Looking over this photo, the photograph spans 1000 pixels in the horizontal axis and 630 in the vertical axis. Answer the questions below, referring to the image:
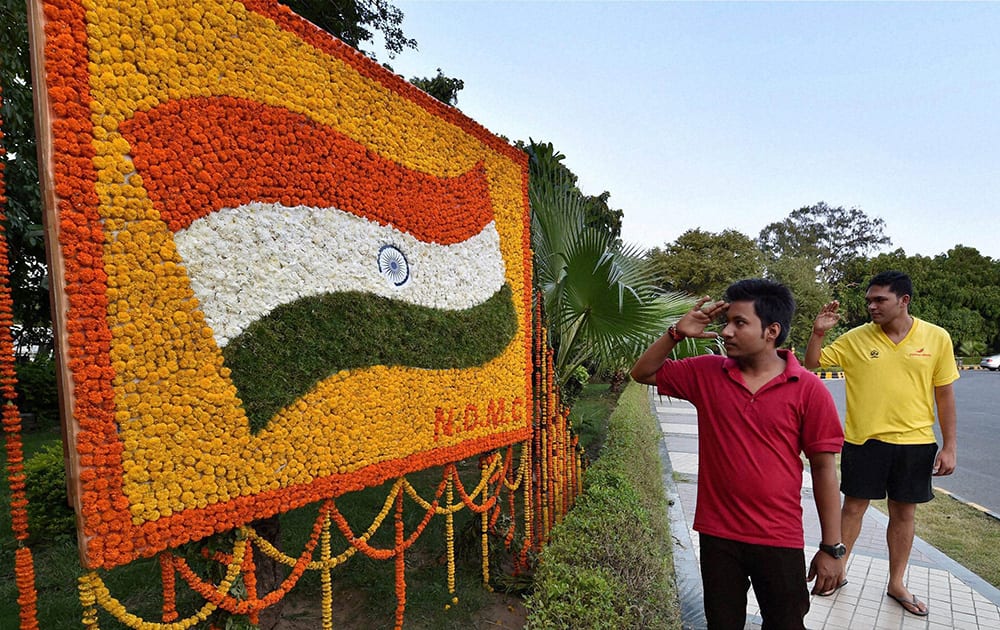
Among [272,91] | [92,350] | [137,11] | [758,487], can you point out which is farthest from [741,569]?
[137,11]

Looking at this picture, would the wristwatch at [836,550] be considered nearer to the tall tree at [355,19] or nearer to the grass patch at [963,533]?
the grass patch at [963,533]

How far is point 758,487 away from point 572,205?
95.3 inches

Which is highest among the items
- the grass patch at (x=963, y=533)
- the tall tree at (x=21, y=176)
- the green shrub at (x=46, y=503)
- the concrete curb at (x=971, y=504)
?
the tall tree at (x=21, y=176)

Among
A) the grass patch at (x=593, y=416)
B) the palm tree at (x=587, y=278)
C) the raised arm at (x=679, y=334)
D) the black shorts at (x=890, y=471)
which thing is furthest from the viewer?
the grass patch at (x=593, y=416)

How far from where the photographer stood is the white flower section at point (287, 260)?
5.57 feet

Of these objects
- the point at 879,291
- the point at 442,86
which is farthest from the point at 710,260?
the point at 879,291

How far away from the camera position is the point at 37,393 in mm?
8828

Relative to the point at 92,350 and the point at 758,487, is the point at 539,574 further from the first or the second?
the point at 92,350

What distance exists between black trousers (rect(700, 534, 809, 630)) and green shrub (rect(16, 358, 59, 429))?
33.7ft

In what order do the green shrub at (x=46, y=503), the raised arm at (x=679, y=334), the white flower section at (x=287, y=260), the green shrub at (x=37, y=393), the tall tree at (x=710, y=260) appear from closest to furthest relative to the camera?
the white flower section at (x=287, y=260) → the raised arm at (x=679, y=334) → the green shrub at (x=46, y=503) → the green shrub at (x=37, y=393) → the tall tree at (x=710, y=260)

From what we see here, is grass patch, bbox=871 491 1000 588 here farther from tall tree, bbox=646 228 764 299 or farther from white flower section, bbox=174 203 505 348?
tall tree, bbox=646 228 764 299

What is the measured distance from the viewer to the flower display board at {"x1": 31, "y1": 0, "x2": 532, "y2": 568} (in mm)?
1410

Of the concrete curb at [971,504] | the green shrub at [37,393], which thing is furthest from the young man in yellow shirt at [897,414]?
the green shrub at [37,393]

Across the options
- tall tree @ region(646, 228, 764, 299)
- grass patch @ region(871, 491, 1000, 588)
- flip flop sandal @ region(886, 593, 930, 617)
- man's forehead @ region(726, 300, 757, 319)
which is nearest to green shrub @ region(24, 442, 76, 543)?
man's forehead @ region(726, 300, 757, 319)
